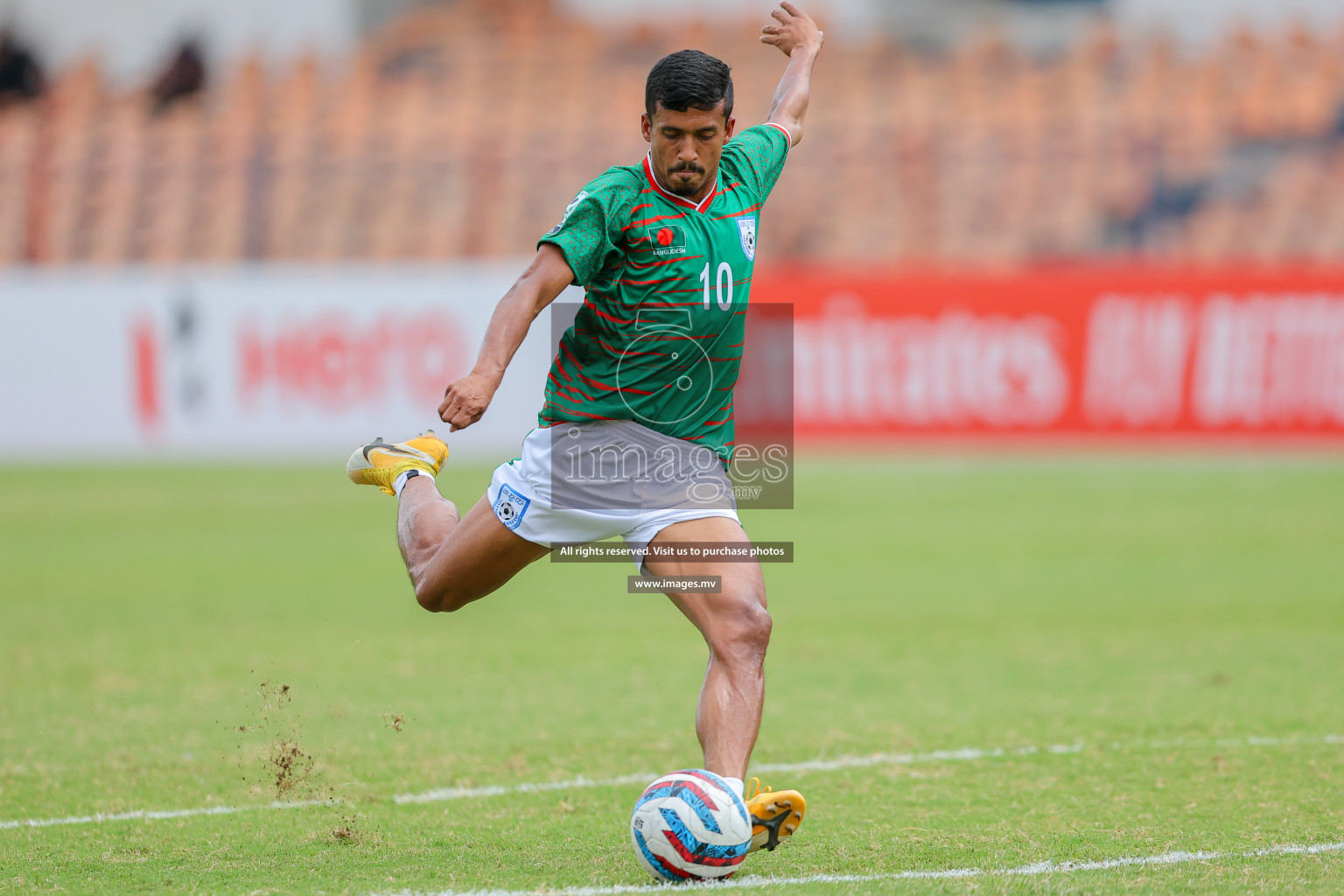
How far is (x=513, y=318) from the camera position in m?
4.55

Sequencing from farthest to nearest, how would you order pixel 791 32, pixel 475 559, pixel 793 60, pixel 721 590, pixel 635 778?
pixel 791 32, pixel 793 60, pixel 635 778, pixel 475 559, pixel 721 590

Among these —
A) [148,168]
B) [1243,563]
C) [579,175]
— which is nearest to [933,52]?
[579,175]

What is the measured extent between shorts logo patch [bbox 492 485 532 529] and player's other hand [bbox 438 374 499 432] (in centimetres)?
59

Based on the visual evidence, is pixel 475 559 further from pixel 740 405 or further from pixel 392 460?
pixel 740 405

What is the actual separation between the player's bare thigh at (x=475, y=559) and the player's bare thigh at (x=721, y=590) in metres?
0.49

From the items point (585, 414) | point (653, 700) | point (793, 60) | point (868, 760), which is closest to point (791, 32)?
point (793, 60)

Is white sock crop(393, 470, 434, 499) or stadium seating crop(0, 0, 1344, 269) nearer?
white sock crop(393, 470, 434, 499)

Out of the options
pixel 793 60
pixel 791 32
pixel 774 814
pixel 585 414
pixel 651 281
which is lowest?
pixel 774 814

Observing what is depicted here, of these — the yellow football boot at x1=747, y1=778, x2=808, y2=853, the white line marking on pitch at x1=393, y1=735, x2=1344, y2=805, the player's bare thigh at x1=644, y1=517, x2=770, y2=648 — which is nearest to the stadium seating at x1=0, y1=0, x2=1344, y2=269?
the white line marking on pitch at x1=393, y1=735, x2=1344, y2=805

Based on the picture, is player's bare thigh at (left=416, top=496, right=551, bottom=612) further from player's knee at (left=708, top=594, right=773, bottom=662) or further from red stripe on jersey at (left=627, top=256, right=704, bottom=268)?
red stripe on jersey at (left=627, top=256, right=704, bottom=268)

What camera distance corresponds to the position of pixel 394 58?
26.1 metres

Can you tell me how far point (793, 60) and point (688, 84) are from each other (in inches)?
60.8

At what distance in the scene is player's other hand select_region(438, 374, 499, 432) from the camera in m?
4.36

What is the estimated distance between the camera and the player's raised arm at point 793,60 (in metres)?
5.81
